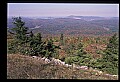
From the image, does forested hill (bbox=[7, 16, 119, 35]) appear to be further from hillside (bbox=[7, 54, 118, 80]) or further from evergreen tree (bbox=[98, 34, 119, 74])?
hillside (bbox=[7, 54, 118, 80])

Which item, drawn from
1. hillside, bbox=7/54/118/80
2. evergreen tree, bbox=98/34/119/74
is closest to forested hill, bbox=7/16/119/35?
evergreen tree, bbox=98/34/119/74

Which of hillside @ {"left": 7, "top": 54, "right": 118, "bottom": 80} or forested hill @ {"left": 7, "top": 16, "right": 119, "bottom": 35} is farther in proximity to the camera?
forested hill @ {"left": 7, "top": 16, "right": 119, "bottom": 35}

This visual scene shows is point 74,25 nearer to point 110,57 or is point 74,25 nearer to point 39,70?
point 110,57

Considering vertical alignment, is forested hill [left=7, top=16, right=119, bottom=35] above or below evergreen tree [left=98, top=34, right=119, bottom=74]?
above
